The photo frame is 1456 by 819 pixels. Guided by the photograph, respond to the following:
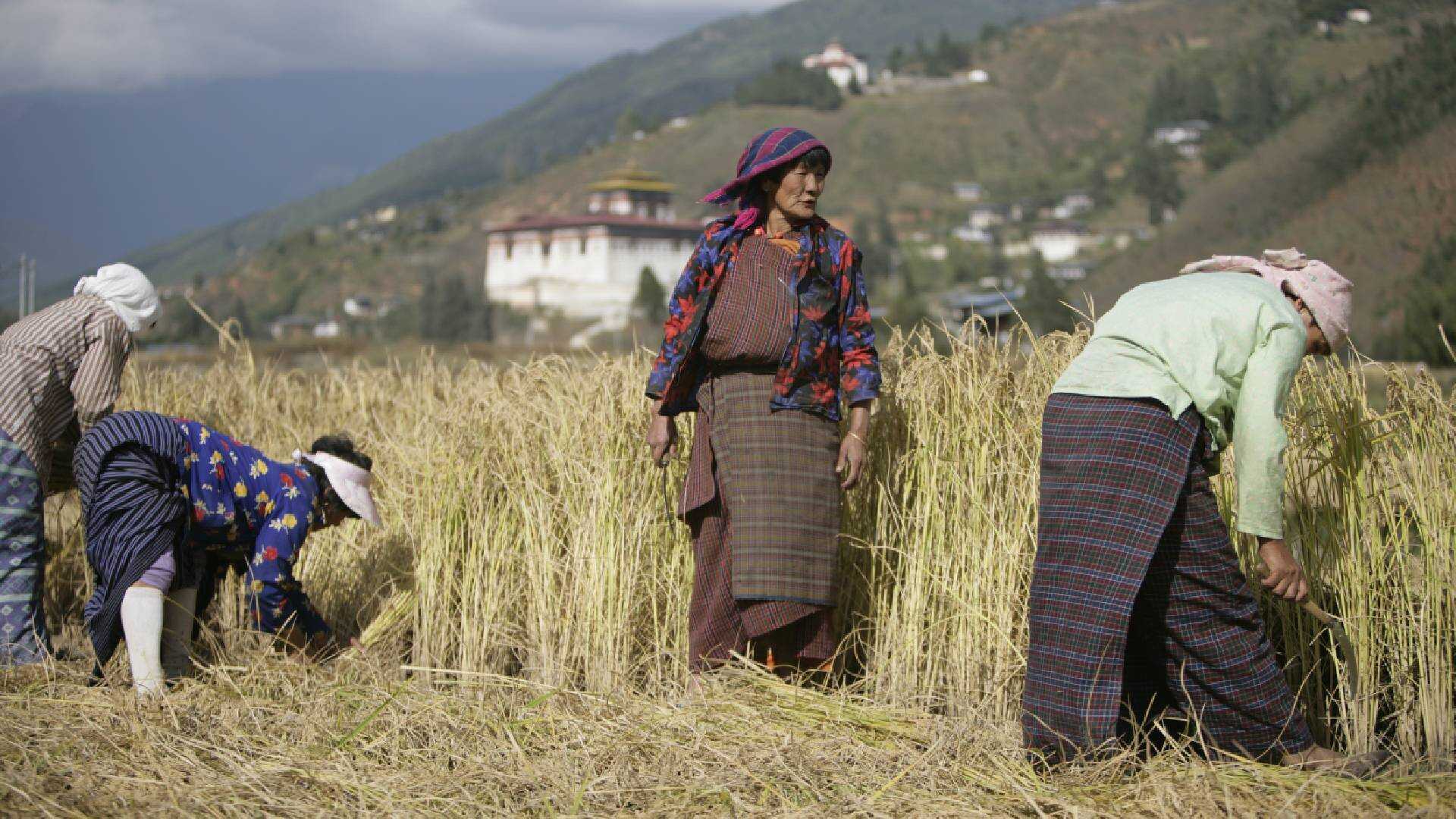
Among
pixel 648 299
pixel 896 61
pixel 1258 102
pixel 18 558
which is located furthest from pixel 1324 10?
pixel 18 558

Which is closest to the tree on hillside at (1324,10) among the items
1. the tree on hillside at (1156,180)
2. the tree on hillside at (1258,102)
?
the tree on hillside at (1258,102)

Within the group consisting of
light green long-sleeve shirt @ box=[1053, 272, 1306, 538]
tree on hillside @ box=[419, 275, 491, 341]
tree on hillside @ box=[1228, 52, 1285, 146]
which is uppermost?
tree on hillside @ box=[1228, 52, 1285, 146]

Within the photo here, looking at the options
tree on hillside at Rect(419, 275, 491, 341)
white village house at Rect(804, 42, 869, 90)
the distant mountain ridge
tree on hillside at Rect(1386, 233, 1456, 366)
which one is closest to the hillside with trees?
tree on hillside at Rect(419, 275, 491, 341)

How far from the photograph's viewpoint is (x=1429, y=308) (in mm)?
17812

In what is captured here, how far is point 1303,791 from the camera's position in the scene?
2.24 meters

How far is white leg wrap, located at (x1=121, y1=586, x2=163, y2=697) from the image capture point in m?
2.83

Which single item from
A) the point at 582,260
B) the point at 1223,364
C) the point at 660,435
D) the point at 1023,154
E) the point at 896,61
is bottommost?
the point at 660,435

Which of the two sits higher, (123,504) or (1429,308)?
(1429,308)

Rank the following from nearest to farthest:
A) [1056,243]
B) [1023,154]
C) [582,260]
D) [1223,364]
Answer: [1223,364] < [582,260] < [1056,243] < [1023,154]

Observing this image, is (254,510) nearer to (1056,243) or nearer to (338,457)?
(338,457)

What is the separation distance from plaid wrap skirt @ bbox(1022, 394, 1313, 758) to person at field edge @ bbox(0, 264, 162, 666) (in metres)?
2.27

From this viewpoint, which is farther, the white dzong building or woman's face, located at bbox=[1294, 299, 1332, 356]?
the white dzong building

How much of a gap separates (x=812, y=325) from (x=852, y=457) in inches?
11.9

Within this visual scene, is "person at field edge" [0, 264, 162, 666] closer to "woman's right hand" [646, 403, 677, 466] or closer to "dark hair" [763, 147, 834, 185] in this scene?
"woman's right hand" [646, 403, 677, 466]
